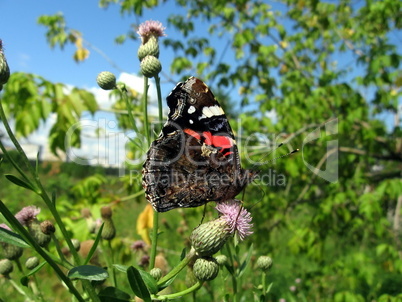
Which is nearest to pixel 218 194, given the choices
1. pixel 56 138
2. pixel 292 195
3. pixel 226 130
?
pixel 226 130

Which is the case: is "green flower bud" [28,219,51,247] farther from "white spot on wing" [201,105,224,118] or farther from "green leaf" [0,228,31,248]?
"white spot on wing" [201,105,224,118]

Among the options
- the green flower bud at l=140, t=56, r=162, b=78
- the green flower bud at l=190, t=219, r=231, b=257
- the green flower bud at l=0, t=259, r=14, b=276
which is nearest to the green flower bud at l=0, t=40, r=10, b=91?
the green flower bud at l=140, t=56, r=162, b=78

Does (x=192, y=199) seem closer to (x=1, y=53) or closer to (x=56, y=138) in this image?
(x=1, y=53)

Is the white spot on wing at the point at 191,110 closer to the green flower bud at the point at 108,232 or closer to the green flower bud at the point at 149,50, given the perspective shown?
the green flower bud at the point at 149,50

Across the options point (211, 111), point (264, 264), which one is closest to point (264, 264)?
point (264, 264)

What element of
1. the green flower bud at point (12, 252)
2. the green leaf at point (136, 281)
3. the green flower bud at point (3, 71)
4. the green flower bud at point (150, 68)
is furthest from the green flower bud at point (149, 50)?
the green leaf at point (136, 281)

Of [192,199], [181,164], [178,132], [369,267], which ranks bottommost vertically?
[369,267]
